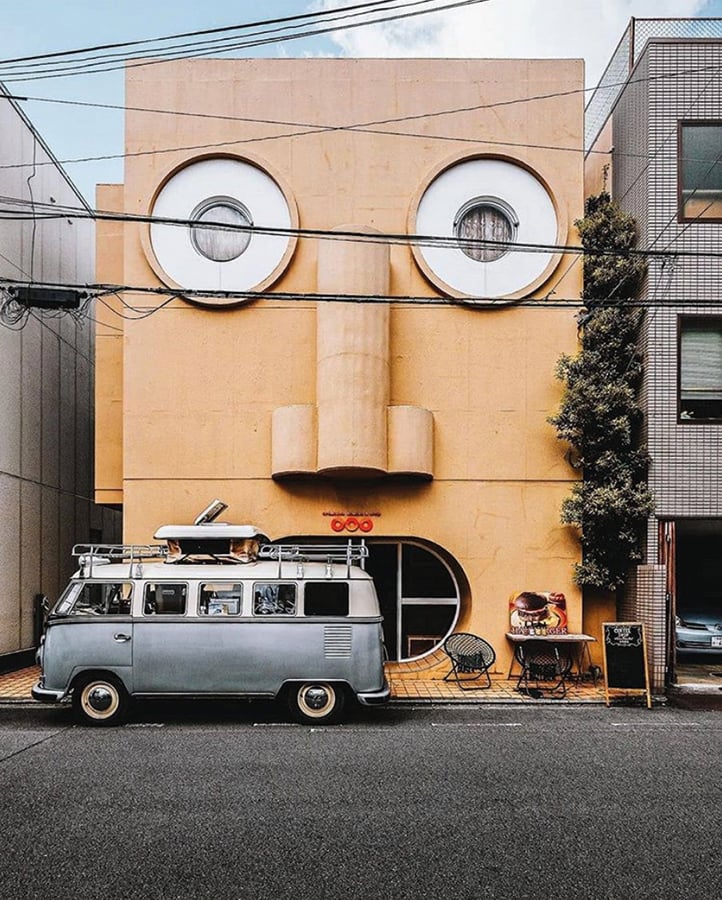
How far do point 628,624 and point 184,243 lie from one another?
30.8 feet

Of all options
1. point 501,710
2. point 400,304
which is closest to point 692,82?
point 400,304

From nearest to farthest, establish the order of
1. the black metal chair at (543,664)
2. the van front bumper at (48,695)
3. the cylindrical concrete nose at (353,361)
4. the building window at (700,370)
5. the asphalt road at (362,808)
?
the asphalt road at (362,808) → the van front bumper at (48,695) → the cylindrical concrete nose at (353,361) → the black metal chair at (543,664) → the building window at (700,370)

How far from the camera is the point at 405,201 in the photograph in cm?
1473

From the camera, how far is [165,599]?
11445mm

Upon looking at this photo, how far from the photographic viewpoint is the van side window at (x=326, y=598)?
11359mm

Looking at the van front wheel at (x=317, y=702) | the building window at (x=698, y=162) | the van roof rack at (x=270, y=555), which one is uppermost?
the building window at (x=698, y=162)

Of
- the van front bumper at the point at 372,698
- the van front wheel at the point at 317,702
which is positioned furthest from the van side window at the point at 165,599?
the van front bumper at the point at 372,698

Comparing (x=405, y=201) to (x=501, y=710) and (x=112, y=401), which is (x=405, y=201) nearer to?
(x=112, y=401)

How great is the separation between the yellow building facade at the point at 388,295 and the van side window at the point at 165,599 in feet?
9.95

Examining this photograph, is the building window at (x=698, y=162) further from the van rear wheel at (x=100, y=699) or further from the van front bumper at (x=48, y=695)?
the van front bumper at (x=48, y=695)

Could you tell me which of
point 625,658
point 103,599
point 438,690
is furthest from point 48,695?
point 625,658

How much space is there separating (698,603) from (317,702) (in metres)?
9.68

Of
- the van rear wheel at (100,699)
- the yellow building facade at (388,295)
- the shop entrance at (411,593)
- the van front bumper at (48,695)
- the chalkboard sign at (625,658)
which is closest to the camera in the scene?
the van front bumper at (48,695)

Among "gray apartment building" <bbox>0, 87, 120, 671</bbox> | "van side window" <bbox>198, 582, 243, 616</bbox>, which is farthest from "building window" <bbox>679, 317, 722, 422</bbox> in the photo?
"gray apartment building" <bbox>0, 87, 120, 671</bbox>
